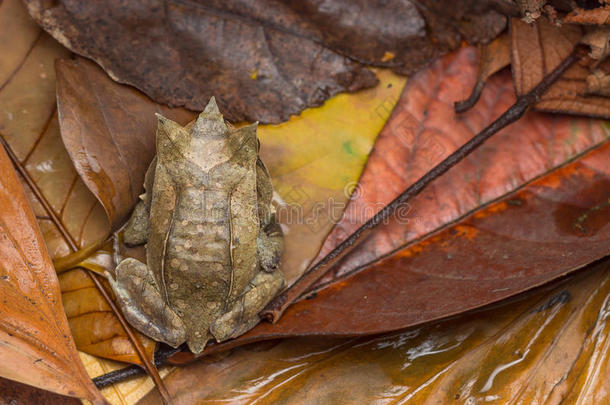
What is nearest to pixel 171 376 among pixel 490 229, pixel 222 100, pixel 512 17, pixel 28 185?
pixel 28 185

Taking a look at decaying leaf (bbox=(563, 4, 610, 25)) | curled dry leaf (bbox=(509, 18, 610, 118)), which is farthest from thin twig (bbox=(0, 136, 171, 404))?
decaying leaf (bbox=(563, 4, 610, 25))

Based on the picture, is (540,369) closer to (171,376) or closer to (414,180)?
(414,180)

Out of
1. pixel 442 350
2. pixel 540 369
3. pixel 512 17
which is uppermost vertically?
pixel 512 17

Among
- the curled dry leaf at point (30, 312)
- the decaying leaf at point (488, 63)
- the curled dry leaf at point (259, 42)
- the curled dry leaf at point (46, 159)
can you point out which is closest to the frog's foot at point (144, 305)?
the curled dry leaf at point (46, 159)

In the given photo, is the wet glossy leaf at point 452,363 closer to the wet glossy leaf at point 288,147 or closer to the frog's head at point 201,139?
the wet glossy leaf at point 288,147

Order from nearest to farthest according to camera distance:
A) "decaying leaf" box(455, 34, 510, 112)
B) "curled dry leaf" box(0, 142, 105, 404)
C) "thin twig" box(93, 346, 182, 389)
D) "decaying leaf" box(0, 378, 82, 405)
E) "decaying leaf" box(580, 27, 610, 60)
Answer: "curled dry leaf" box(0, 142, 105, 404) → "decaying leaf" box(0, 378, 82, 405) → "thin twig" box(93, 346, 182, 389) → "decaying leaf" box(580, 27, 610, 60) → "decaying leaf" box(455, 34, 510, 112)

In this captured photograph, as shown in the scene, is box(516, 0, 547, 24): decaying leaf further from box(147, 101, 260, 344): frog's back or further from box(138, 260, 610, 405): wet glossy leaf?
box(147, 101, 260, 344): frog's back
